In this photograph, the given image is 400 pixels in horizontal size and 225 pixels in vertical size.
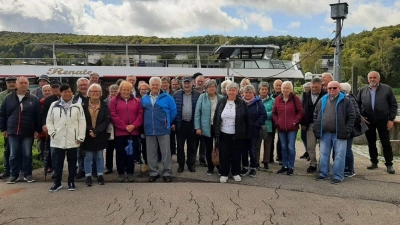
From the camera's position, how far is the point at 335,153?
5.88 meters

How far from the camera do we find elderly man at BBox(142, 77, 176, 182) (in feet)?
19.3

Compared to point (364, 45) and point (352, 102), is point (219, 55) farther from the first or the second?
point (364, 45)

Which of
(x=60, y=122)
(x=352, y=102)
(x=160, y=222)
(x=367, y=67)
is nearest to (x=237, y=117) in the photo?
(x=352, y=102)

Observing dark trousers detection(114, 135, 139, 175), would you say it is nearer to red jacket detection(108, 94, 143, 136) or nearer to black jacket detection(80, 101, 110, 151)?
red jacket detection(108, 94, 143, 136)

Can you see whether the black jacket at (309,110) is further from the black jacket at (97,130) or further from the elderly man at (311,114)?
the black jacket at (97,130)

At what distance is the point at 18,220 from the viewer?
4.12 metres

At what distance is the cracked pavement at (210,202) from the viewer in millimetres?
4164

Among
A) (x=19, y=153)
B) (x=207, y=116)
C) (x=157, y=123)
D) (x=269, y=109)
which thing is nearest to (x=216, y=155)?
(x=207, y=116)

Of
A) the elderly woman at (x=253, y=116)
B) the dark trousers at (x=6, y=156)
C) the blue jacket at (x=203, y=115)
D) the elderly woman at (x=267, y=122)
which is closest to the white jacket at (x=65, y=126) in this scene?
the dark trousers at (x=6, y=156)

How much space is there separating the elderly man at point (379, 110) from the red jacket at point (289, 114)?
4.47 feet

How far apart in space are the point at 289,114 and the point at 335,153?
103 centimetres

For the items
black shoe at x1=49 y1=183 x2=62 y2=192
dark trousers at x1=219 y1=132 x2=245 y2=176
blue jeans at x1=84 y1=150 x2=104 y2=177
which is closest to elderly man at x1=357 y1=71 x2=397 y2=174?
dark trousers at x1=219 y1=132 x2=245 y2=176

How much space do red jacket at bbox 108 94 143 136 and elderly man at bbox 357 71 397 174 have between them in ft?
14.0

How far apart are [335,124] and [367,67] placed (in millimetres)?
64402
